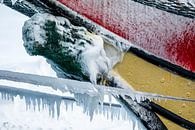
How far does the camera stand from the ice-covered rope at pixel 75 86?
1.40m

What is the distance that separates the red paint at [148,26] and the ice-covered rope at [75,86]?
0.17 m

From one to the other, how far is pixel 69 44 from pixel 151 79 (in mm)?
361

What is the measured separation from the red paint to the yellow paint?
0.19 feet

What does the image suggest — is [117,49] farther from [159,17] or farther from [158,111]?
[158,111]

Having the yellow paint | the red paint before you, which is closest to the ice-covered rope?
the yellow paint

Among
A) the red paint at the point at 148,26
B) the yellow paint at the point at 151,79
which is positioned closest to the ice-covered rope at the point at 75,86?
the yellow paint at the point at 151,79

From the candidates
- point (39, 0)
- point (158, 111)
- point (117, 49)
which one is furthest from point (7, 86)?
point (158, 111)

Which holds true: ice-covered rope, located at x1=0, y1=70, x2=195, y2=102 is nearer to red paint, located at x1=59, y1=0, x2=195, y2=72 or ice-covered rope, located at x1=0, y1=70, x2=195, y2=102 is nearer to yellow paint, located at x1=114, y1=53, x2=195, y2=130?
yellow paint, located at x1=114, y1=53, x2=195, y2=130

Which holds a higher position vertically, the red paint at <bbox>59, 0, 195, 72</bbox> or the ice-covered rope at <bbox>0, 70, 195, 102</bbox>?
the red paint at <bbox>59, 0, 195, 72</bbox>

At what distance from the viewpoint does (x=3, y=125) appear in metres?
3.17

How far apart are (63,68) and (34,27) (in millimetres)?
199

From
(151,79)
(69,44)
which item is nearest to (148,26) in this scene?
(151,79)

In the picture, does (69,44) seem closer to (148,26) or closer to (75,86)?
(75,86)

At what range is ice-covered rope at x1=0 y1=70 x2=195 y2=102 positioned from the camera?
140 cm
